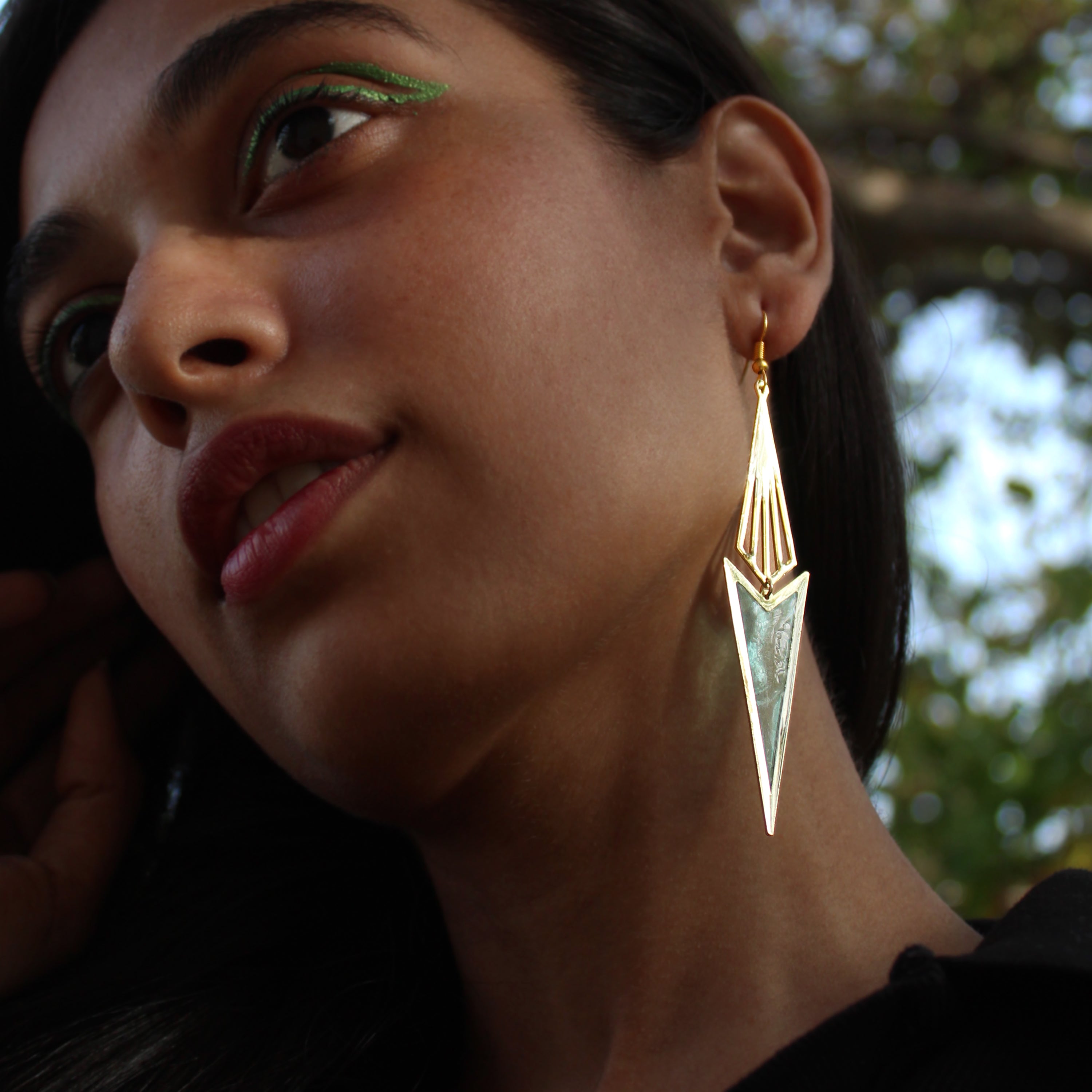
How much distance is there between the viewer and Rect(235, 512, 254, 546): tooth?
169 cm

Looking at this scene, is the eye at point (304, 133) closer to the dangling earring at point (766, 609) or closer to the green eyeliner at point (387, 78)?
the green eyeliner at point (387, 78)

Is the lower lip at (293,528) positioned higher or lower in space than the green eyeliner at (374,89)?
lower

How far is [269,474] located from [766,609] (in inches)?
28.1

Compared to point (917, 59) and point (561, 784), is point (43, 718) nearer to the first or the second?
point (561, 784)

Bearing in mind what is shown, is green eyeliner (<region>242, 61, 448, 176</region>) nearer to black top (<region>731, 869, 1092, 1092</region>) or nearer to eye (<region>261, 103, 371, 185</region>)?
eye (<region>261, 103, 371, 185</region>)

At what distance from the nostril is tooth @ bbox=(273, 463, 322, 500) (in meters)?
0.15

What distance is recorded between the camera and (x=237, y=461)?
159 cm

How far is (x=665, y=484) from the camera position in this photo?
1589mm

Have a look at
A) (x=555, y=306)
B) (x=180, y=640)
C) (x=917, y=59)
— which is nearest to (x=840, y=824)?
(x=555, y=306)

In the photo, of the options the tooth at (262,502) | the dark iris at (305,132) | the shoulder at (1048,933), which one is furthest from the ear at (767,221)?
the shoulder at (1048,933)

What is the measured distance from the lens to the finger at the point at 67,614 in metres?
2.54

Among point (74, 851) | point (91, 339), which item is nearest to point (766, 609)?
point (91, 339)

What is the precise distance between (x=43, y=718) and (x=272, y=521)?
131 cm

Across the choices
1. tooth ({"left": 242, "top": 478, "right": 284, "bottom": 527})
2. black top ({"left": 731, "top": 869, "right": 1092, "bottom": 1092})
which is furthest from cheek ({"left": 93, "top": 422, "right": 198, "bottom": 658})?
black top ({"left": 731, "top": 869, "right": 1092, "bottom": 1092})
